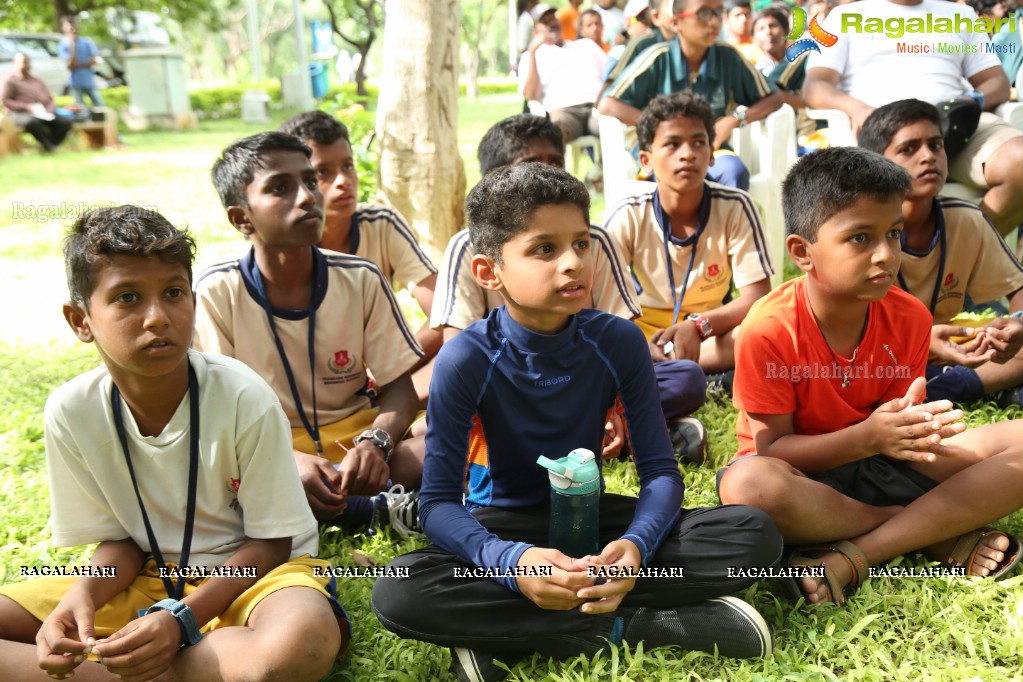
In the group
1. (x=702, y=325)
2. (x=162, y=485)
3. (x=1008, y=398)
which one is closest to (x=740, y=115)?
(x=702, y=325)

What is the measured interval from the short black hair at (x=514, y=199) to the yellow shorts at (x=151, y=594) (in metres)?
0.89

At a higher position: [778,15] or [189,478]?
[778,15]

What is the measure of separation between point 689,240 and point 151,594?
242 cm

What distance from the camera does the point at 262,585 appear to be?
206cm

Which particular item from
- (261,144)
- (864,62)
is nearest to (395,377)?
(261,144)

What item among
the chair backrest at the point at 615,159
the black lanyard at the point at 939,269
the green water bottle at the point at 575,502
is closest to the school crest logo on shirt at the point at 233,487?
the green water bottle at the point at 575,502

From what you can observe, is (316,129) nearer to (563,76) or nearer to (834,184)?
(834,184)

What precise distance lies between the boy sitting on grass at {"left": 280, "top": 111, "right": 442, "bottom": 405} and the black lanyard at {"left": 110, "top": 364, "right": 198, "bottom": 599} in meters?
1.35

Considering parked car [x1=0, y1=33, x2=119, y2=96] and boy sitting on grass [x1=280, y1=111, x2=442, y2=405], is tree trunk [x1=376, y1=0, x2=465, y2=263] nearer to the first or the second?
boy sitting on grass [x1=280, y1=111, x2=442, y2=405]

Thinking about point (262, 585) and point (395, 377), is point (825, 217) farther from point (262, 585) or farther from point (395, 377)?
point (262, 585)

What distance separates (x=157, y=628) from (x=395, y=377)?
1.28 meters

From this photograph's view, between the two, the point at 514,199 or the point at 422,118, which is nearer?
the point at 514,199

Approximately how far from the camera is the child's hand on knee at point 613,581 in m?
1.92

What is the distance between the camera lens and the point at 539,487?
7.57 ft
